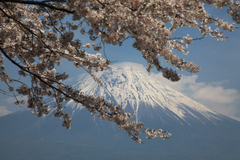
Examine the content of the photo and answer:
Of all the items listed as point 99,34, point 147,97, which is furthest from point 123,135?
point 99,34

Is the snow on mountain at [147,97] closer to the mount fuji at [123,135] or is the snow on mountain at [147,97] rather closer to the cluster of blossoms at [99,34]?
the mount fuji at [123,135]

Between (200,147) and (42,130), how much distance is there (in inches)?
5954

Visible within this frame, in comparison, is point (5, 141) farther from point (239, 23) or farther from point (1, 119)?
point (239, 23)

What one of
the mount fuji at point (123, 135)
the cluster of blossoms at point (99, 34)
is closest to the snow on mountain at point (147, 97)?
the mount fuji at point (123, 135)

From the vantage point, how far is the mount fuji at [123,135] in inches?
5650

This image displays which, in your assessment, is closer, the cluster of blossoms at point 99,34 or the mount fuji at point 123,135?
the cluster of blossoms at point 99,34

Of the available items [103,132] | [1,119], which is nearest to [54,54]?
[103,132]

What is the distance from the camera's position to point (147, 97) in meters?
176

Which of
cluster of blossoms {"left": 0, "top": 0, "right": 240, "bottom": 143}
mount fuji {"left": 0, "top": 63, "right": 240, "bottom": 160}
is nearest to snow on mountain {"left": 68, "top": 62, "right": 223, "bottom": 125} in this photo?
mount fuji {"left": 0, "top": 63, "right": 240, "bottom": 160}

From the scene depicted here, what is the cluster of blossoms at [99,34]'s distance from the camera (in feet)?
5.68

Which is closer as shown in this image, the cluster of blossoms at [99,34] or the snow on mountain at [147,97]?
the cluster of blossoms at [99,34]

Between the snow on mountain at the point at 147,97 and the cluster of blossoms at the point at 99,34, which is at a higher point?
the snow on mountain at the point at 147,97

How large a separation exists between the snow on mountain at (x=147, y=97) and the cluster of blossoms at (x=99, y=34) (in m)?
144

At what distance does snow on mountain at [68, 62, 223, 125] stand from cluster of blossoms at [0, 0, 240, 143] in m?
144
